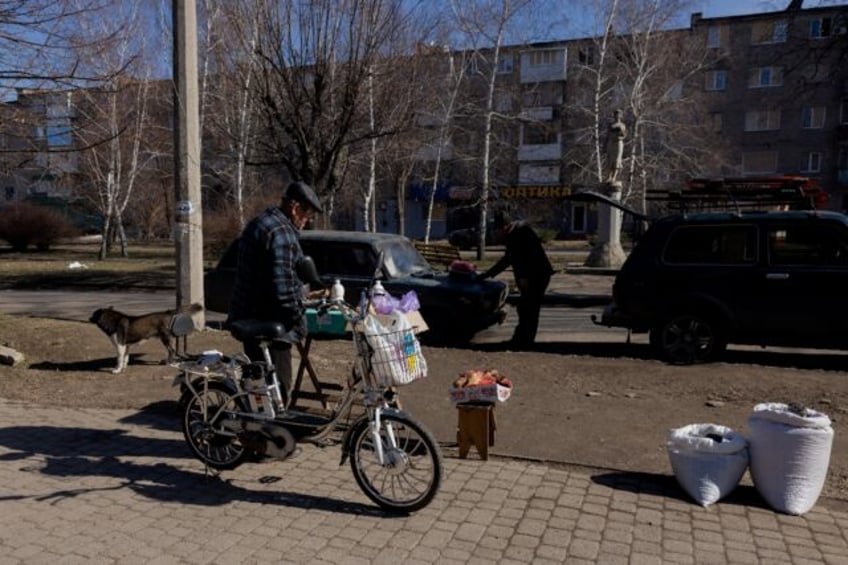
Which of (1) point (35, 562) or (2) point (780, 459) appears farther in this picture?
(2) point (780, 459)

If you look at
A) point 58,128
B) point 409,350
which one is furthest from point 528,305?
point 58,128

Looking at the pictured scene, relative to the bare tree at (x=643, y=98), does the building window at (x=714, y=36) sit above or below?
above

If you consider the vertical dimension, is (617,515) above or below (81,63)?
below

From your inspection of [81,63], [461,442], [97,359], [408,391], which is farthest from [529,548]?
[81,63]

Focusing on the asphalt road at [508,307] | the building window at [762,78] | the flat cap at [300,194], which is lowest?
the asphalt road at [508,307]

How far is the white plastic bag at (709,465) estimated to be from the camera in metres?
4.32

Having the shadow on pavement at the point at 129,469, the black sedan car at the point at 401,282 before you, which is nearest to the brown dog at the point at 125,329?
the shadow on pavement at the point at 129,469

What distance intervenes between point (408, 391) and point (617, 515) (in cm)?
307

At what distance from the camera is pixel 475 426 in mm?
5098

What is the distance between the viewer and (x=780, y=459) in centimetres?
421

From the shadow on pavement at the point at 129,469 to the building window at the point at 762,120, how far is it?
50648mm

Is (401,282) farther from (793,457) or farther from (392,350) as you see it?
(793,457)

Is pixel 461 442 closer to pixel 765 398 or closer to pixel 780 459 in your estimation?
pixel 780 459

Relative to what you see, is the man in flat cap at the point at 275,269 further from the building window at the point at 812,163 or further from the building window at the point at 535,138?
the building window at the point at 812,163
